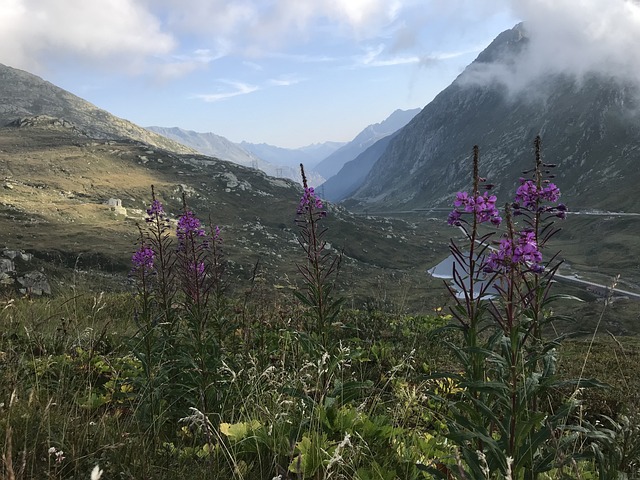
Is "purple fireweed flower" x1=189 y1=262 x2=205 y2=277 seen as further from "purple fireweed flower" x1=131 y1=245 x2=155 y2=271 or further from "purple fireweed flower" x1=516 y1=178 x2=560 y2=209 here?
"purple fireweed flower" x1=516 y1=178 x2=560 y2=209

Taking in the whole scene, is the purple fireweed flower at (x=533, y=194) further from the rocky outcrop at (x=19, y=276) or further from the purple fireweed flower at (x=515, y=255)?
the rocky outcrop at (x=19, y=276)

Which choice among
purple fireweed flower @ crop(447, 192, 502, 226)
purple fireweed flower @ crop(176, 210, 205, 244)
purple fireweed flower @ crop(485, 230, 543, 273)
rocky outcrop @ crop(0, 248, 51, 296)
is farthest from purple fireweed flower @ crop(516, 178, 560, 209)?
rocky outcrop @ crop(0, 248, 51, 296)

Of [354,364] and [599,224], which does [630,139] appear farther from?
[354,364]

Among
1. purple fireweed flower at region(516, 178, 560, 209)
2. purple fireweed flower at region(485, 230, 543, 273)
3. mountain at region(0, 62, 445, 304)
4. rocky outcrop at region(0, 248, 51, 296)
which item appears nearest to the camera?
purple fireweed flower at region(485, 230, 543, 273)

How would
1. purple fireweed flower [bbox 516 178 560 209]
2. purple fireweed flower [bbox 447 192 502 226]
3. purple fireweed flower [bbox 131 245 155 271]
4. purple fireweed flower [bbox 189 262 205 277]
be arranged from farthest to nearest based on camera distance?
purple fireweed flower [bbox 131 245 155 271], purple fireweed flower [bbox 189 262 205 277], purple fireweed flower [bbox 516 178 560 209], purple fireweed flower [bbox 447 192 502 226]

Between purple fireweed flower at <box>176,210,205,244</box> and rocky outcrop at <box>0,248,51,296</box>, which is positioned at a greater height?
purple fireweed flower at <box>176,210,205,244</box>

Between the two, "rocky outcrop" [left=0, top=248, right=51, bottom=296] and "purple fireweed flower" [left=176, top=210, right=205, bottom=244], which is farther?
"rocky outcrop" [left=0, top=248, right=51, bottom=296]

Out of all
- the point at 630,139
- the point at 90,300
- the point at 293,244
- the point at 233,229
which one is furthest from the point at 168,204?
the point at 630,139

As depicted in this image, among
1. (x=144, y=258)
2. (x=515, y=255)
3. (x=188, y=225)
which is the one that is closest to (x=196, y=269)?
(x=188, y=225)

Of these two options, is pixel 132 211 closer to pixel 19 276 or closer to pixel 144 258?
pixel 19 276

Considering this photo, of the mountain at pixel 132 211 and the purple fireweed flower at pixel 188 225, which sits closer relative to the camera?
the purple fireweed flower at pixel 188 225

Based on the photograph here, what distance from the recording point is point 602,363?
37.1 feet

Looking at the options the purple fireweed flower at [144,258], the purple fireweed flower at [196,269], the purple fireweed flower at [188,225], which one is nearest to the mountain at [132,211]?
the purple fireweed flower at [144,258]

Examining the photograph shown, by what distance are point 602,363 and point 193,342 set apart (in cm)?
1115
